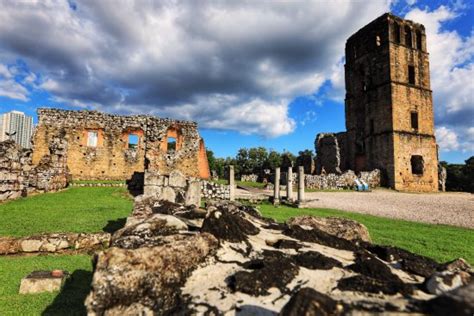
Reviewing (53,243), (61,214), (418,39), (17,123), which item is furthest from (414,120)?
(17,123)

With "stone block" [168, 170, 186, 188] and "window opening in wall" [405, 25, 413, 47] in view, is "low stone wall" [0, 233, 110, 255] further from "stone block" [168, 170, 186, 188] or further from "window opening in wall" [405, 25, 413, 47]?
"window opening in wall" [405, 25, 413, 47]

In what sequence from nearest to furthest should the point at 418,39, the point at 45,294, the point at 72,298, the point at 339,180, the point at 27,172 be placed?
the point at 72,298 → the point at 45,294 → the point at 27,172 → the point at 339,180 → the point at 418,39

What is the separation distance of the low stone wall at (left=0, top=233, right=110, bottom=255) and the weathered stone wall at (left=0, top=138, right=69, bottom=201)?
681 centimetres

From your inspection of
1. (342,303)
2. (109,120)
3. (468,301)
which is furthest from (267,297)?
(109,120)

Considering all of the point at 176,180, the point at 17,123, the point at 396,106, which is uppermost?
the point at 396,106

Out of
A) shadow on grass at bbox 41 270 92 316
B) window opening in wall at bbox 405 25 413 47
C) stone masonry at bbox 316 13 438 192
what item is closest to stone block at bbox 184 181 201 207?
shadow on grass at bbox 41 270 92 316

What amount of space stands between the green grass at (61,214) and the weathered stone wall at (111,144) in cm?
803

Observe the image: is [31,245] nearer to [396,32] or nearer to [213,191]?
[213,191]

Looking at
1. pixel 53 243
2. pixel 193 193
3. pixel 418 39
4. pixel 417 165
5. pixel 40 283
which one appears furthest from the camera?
pixel 418 39

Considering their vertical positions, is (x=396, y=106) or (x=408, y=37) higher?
(x=408, y=37)

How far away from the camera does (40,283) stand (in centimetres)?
381

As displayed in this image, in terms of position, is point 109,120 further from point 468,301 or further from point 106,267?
point 468,301

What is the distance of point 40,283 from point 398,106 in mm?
29782

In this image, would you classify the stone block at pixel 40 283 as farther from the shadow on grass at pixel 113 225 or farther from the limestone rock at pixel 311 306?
the limestone rock at pixel 311 306
